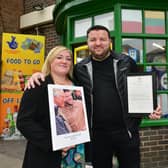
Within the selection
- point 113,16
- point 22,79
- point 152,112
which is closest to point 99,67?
point 152,112

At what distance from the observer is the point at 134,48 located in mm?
4699

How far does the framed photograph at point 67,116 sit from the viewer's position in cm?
201

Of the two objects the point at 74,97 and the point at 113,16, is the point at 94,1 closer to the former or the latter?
the point at 113,16

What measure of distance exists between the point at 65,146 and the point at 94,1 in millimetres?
3039

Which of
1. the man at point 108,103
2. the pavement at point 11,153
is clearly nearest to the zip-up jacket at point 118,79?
the man at point 108,103

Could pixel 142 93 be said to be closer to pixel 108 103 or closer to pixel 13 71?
pixel 108 103

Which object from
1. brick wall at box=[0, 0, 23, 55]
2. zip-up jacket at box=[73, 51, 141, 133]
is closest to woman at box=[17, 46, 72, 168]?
zip-up jacket at box=[73, 51, 141, 133]

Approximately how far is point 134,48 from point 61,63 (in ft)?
8.94

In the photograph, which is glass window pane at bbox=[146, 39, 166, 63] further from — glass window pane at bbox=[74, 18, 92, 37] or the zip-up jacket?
the zip-up jacket

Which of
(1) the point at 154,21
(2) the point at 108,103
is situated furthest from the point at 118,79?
(1) the point at 154,21

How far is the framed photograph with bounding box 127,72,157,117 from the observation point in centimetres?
239

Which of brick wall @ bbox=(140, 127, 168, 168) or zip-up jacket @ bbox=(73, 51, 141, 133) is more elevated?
zip-up jacket @ bbox=(73, 51, 141, 133)

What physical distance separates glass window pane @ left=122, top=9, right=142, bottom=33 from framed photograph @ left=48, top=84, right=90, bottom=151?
260 centimetres

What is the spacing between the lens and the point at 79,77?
250 cm
